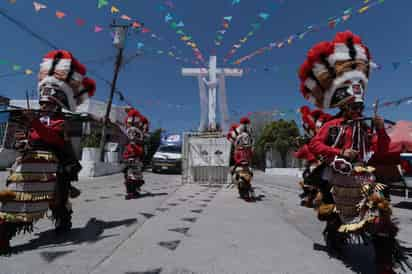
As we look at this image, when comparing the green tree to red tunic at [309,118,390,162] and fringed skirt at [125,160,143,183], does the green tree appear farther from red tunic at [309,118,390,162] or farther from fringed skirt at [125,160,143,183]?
red tunic at [309,118,390,162]

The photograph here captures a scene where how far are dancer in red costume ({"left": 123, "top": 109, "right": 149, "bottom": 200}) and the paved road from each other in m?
1.28

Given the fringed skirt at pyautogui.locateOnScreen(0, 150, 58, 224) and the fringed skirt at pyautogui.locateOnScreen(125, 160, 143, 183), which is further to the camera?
the fringed skirt at pyautogui.locateOnScreen(125, 160, 143, 183)

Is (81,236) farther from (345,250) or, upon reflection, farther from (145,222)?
(345,250)

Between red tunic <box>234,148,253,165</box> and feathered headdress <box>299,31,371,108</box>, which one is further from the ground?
feathered headdress <box>299,31,371,108</box>

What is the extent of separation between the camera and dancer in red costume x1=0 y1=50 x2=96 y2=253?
2.27m

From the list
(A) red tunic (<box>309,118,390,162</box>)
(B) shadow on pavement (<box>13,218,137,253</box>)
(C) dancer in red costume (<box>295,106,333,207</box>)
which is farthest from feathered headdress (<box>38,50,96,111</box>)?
(C) dancer in red costume (<box>295,106,333,207</box>)

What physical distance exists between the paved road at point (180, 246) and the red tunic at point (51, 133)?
97cm

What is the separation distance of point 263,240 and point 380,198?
1296 mm

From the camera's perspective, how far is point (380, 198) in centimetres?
177

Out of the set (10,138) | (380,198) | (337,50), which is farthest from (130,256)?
(10,138)

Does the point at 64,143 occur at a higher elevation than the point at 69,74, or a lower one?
lower

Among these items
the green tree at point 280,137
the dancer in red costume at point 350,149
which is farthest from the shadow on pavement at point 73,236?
the green tree at point 280,137

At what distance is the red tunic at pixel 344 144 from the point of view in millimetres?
1941

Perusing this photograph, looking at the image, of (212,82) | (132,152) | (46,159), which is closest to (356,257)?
(46,159)
